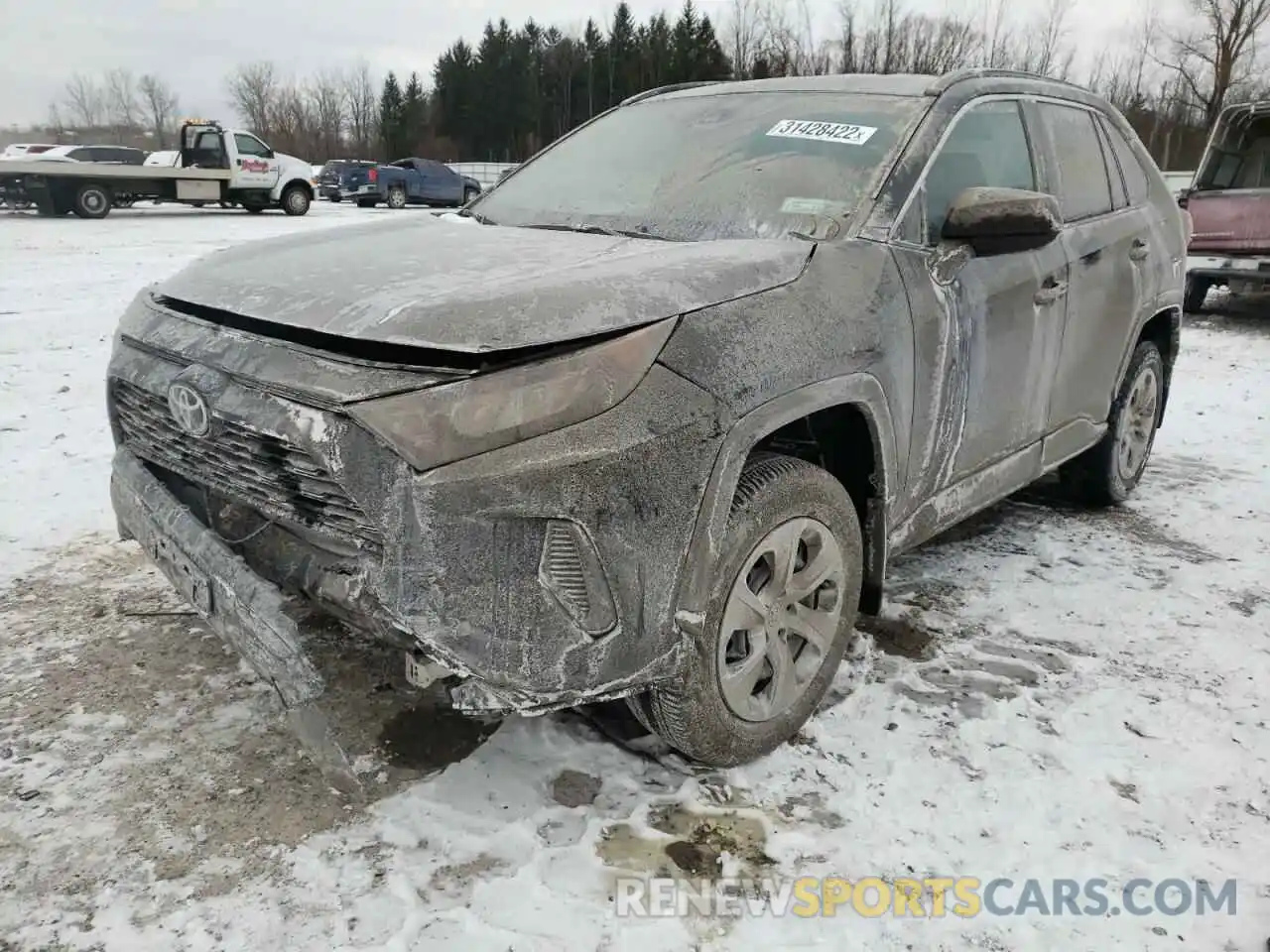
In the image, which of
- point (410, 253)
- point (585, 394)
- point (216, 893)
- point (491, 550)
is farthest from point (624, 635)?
point (410, 253)

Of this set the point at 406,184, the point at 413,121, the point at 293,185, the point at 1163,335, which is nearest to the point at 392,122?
the point at 413,121

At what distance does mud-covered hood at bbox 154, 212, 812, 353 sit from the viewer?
6.40ft

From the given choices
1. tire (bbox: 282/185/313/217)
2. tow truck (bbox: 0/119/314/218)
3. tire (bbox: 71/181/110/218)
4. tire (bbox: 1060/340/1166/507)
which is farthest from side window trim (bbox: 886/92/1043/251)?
tire (bbox: 282/185/313/217)

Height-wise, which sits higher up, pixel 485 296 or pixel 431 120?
pixel 431 120

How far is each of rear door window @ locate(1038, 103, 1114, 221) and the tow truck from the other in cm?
1913

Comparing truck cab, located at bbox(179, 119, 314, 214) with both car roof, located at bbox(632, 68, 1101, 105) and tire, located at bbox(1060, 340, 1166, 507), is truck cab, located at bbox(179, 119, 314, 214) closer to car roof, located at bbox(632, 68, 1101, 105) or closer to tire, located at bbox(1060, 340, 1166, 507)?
car roof, located at bbox(632, 68, 1101, 105)

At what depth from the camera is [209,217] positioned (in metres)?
19.8

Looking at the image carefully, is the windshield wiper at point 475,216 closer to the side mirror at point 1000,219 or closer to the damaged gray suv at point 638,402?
the damaged gray suv at point 638,402

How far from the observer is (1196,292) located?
10.8m

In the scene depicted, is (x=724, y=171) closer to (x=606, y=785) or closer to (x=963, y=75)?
(x=963, y=75)

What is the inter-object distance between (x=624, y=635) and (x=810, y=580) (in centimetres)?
71

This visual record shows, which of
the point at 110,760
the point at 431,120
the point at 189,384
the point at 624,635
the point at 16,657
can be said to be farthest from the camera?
the point at 431,120

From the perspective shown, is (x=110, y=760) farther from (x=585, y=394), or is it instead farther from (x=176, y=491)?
(x=585, y=394)

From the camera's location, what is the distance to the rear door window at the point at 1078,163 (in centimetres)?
361
